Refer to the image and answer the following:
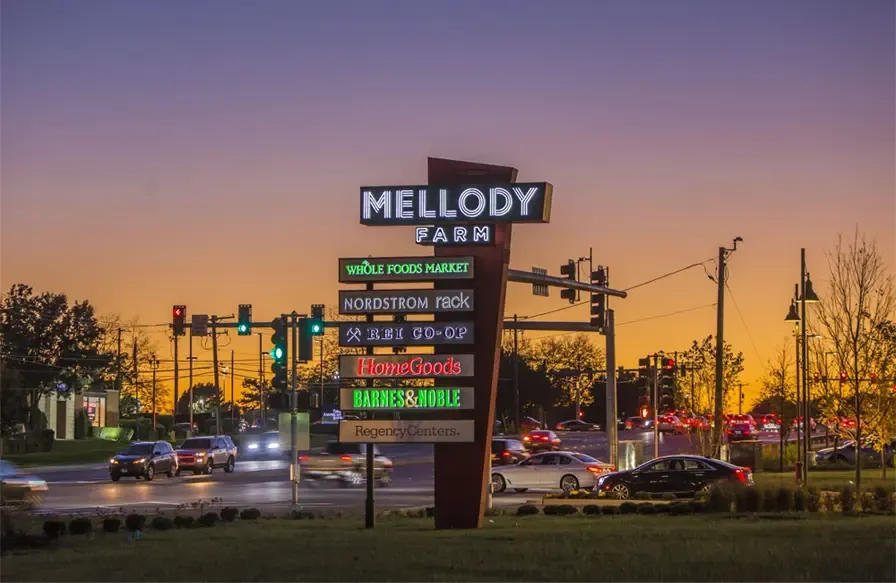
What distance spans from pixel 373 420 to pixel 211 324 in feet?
66.6

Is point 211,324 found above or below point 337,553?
above

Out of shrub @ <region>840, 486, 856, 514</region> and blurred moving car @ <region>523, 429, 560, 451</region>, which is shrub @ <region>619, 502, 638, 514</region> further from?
blurred moving car @ <region>523, 429, 560, 451</region>

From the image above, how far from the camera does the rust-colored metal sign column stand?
24.7 metres

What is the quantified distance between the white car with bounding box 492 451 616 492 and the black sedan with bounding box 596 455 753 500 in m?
3.95

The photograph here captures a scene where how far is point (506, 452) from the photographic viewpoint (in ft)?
180

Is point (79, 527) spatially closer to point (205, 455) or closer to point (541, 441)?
point (205, 455)

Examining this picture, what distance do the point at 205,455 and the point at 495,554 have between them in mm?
41576

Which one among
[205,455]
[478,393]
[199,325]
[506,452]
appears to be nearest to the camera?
[478,393]

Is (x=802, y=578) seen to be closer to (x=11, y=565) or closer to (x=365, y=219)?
(x=11, y=565)

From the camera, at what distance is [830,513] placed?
88.6 feet

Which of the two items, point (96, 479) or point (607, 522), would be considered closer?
point (607, 522)

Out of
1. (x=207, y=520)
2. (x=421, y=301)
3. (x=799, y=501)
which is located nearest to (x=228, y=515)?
(x=207, y=520)

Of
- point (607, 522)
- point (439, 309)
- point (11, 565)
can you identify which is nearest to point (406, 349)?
point (439, 309)

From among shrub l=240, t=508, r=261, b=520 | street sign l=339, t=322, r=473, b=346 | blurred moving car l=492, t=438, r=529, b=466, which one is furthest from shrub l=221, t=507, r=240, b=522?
blurred moving car l=492, t=438, r=529, b=466
